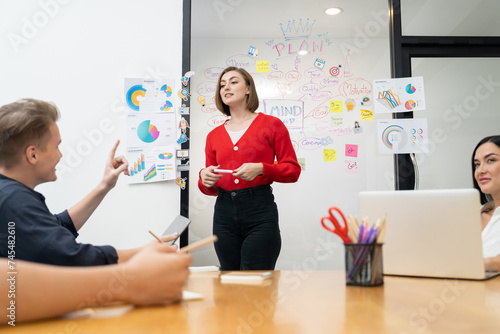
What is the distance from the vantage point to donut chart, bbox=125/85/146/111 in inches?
112

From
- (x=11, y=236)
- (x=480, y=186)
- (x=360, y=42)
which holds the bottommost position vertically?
(x=11, y=236)

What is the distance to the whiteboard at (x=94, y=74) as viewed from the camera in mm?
2779

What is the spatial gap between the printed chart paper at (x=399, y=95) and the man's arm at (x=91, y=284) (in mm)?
2531

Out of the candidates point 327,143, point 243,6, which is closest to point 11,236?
point 327,143

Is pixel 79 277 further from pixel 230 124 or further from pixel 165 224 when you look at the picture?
pixel 165 224

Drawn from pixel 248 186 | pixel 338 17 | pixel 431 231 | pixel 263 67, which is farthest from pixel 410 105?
pixel 431 231

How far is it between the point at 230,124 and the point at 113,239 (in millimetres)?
1092

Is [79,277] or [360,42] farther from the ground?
[360,42]

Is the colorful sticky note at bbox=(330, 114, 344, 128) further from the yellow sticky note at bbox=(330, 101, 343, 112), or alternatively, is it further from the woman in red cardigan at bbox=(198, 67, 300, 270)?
the woman in red cardigan at bbox=(198, 67, 300, 270)

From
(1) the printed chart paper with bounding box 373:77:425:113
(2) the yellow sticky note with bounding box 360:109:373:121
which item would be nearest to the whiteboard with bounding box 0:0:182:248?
(2) the yellow sticky note with bounding box 360:109:373:121

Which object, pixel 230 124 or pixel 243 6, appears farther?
pixel 243 6

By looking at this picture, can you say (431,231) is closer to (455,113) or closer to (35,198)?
(35,198)

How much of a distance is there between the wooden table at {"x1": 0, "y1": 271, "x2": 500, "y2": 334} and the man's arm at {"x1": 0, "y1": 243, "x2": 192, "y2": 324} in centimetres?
2

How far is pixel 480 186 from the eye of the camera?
1.93 meters
